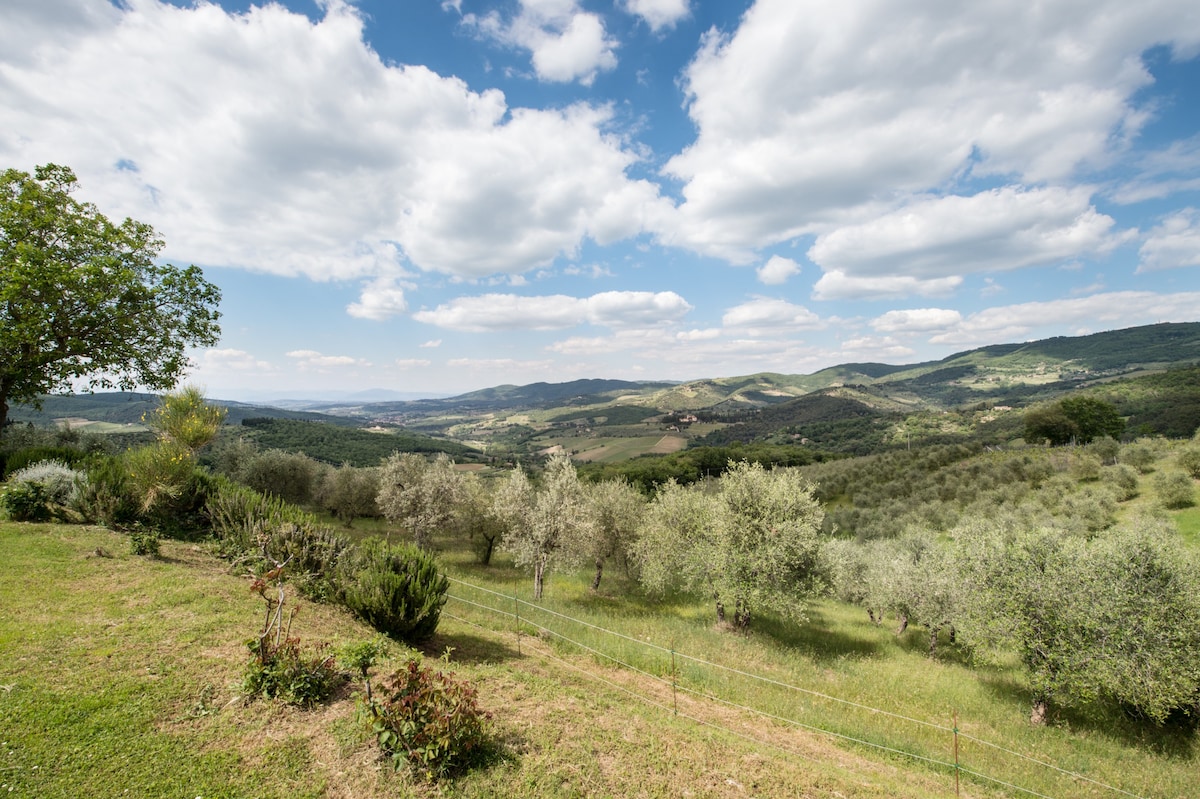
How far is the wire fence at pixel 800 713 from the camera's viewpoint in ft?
39.4

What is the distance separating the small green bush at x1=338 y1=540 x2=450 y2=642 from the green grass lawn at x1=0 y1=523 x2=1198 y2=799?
2.09 feet

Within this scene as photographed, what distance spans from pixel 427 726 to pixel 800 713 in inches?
466

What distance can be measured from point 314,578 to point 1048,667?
2764 cm

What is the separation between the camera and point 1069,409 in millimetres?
95000

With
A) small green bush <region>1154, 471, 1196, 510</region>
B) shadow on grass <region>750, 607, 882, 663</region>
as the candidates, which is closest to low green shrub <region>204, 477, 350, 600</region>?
shadow on grass <region>750, 607, 882, 663</region>

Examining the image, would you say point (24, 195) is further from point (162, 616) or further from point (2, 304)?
point (162, 616)

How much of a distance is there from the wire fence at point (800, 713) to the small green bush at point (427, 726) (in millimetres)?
5715

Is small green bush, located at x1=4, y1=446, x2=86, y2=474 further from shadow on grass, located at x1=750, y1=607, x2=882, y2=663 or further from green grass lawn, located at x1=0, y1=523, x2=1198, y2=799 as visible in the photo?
shadow on grass, located at x1=750, y1=607, x2=882, y2=663

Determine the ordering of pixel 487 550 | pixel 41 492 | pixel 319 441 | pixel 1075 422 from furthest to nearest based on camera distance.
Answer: pixel 319 441 → pixel 1075 422 → pixel 487 550 → pixel 41 492

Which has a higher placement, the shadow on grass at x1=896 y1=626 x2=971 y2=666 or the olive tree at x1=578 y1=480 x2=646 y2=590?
the olive tree at x1=578 y1=480 x2=646 y2=590

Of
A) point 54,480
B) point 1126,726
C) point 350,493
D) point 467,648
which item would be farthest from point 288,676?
point 350,493

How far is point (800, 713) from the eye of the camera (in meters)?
13.7

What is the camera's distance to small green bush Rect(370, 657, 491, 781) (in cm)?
714

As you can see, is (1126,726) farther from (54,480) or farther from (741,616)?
(54,480)
